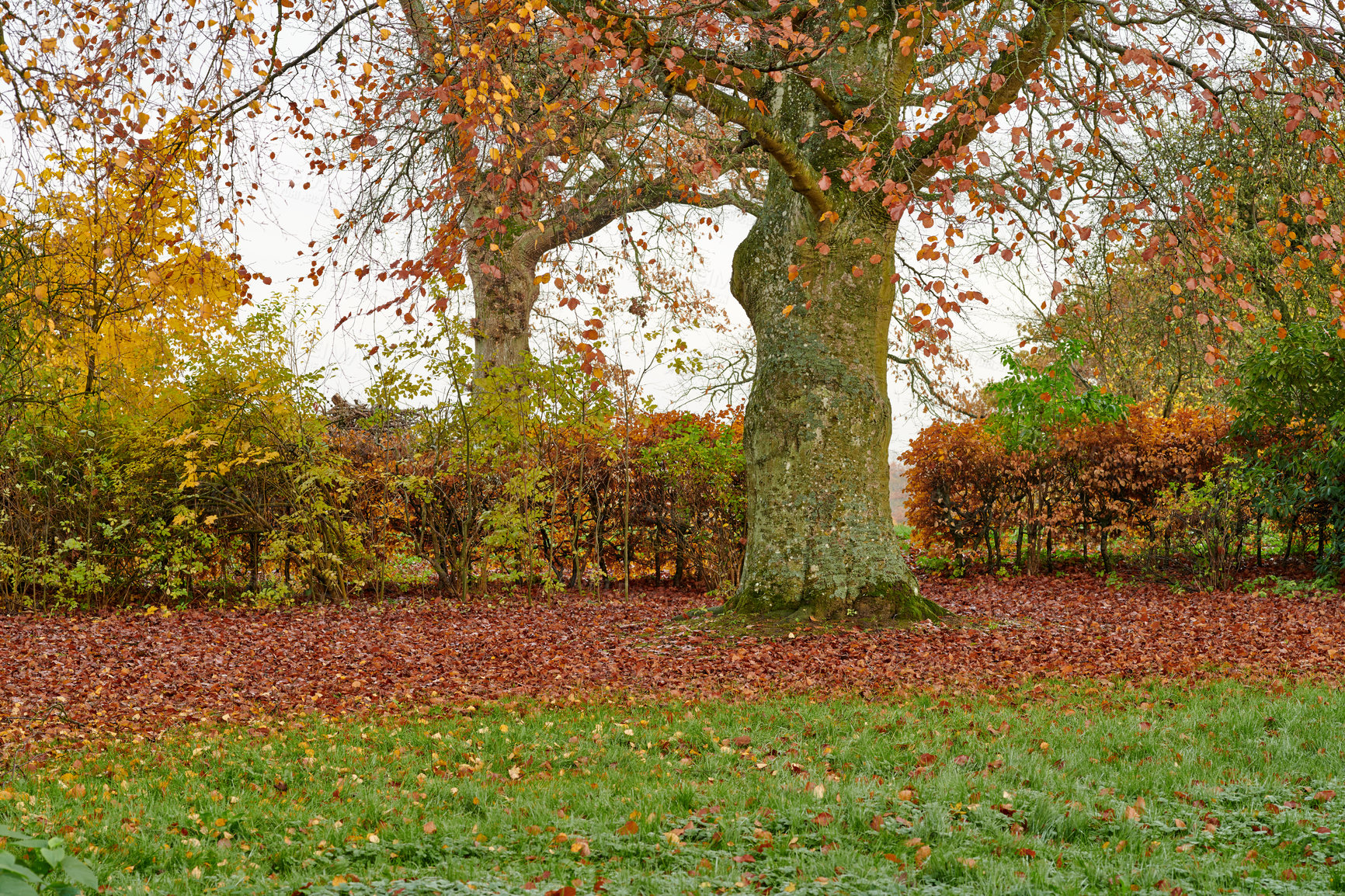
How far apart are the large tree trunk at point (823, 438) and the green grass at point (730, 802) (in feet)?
8.57

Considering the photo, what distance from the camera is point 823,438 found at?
847 cm

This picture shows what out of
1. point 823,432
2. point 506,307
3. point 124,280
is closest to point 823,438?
point 823,432

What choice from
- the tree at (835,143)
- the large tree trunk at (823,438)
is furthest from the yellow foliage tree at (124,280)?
the large tree trunk at (823,438)

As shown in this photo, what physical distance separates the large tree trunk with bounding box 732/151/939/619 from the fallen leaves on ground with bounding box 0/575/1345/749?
435 millimetres

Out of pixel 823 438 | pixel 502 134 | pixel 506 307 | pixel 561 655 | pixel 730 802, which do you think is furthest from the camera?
pixel 506 307

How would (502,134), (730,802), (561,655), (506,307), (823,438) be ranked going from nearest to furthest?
1. (730,802)
2. (502,134)
3. (561,655)
4. (823,438)
5. (506,307)

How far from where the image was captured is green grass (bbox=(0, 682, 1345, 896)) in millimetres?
3352

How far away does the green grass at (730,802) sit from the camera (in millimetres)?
3352

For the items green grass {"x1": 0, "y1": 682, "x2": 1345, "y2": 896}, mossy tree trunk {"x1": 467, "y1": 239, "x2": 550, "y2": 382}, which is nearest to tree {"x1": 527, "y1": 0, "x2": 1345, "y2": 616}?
green grass {"x1": 0, "y1": 682, "x2": 1345, "y2": 896}

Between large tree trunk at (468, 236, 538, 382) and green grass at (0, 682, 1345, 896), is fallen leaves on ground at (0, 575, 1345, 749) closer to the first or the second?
green grass at (0, 682, 1345, 896)

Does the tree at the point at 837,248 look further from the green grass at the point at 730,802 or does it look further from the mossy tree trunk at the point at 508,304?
the mossy tree trunk at the point at 508,304

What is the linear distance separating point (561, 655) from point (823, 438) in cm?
281

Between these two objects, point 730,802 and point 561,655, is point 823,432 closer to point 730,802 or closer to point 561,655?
point 561,655

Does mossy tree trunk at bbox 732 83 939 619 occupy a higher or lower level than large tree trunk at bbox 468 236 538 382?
lower
